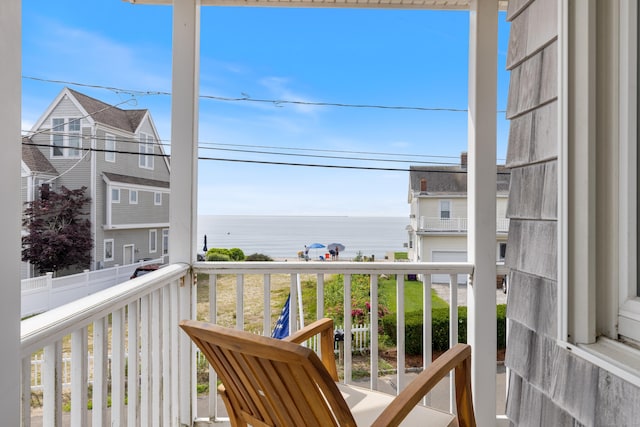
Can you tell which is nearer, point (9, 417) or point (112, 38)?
point (9, 417)

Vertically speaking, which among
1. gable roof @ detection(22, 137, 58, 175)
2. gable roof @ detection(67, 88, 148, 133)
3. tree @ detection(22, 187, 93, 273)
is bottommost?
tree @ detection(22, 187, 93, 273)

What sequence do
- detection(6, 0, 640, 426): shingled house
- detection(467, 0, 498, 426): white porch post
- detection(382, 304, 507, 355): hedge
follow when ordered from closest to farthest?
detection(6, 0, 640, 426): shingled house
detection(467, 0, 498, 426): white porch post
detection(382, 304, 507, 355): hedge

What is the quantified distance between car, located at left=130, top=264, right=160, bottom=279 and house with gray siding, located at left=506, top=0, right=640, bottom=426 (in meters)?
1.48

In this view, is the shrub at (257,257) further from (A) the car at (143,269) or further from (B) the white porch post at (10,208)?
(B) the white porch post at (10,208)

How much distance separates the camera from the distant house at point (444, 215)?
2.17 m

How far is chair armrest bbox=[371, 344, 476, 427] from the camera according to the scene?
1061 millimetres

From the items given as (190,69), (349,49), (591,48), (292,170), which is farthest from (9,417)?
(349,49)

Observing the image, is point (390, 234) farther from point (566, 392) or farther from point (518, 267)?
point (566, 392)

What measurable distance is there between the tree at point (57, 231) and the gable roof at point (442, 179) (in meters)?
1.86

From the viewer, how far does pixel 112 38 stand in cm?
165

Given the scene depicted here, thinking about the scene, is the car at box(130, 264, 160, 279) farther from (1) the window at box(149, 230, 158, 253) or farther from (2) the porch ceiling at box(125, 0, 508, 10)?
(2) the porch ceiling at box(125, 0, 508, 10)

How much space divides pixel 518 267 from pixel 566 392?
44cm

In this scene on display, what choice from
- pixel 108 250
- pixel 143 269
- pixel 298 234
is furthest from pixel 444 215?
pixel 108 250

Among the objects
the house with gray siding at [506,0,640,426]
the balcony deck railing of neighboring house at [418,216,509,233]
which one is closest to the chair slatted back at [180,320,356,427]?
the house with gray siding at [506,0,640,426]
